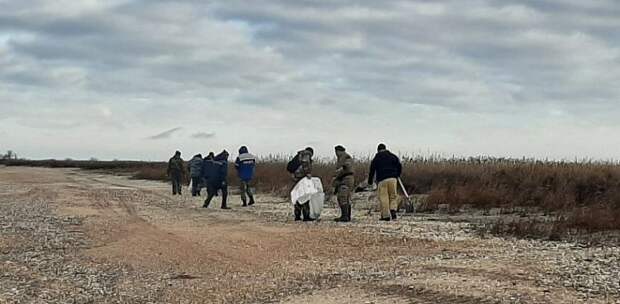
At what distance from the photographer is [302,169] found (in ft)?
66.2

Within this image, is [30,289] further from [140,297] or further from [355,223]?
[355,223]

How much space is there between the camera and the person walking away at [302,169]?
20.1 metres

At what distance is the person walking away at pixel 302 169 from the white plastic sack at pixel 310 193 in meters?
0.12

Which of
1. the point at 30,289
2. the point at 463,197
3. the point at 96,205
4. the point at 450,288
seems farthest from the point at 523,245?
the point at 96,205

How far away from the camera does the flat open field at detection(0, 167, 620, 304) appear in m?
10.3

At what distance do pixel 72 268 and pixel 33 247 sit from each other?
3166 mm

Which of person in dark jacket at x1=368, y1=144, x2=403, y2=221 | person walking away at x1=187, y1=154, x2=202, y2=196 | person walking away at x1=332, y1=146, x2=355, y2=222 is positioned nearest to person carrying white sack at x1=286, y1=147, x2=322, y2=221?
person walking away at x1=332, y1=146, x2=355, y2=222

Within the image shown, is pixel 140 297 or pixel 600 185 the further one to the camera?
pixel 600 185

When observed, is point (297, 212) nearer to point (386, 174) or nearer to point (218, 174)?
point (386, 174)

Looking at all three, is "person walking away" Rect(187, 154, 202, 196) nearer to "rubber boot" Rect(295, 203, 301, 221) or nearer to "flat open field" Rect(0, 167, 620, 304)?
"flat open field" Rect(0, 167, 620, 304)

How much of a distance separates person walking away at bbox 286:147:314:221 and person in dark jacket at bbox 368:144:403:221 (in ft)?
4.51

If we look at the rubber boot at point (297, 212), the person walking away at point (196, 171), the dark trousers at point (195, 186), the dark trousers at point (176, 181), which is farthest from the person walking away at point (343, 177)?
the dark trousers at point (176, 181)

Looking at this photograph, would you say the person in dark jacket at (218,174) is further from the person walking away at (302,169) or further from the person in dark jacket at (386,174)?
the person in dark jacket at (386,174)

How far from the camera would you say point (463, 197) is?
23.8 m
